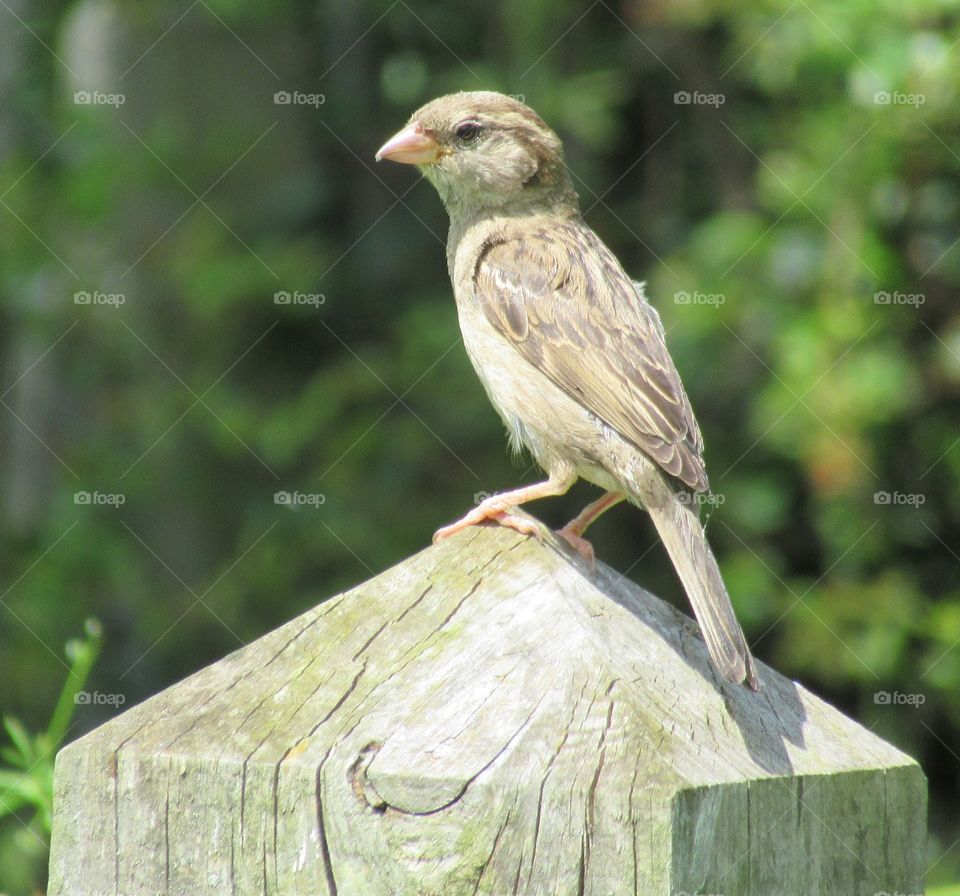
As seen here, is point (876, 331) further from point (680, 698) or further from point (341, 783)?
point (341, 783)

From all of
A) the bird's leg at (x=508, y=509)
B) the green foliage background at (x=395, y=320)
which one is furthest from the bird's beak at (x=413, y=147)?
the green foliage background at (x=395, y=320)

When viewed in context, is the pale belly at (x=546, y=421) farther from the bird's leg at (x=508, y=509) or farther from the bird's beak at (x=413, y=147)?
the bird's beak at (x=413, y=147)

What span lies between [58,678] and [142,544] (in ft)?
2.40

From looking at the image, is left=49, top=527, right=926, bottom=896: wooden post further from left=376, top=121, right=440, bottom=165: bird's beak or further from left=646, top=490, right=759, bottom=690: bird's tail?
left=376, top=121, right=440, bottom=165: bird's beak

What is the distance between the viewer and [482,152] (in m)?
4.57

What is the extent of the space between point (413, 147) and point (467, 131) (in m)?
0.20

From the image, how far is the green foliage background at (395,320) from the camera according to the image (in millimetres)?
5293

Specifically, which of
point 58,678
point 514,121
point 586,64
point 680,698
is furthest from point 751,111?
point 680,698

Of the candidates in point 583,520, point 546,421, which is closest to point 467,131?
point 546,421

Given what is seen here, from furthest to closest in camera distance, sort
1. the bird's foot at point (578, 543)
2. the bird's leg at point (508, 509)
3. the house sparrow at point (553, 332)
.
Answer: the house sparrow at point (553, 332) → the bird's foot at point (578, 543) → the bird's leg at point (508, 509)

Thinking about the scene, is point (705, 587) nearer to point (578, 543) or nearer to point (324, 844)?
point (578, 543)

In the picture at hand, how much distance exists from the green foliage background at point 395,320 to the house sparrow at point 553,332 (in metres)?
1.18

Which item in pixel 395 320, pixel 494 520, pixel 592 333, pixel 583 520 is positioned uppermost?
pixel 395 320

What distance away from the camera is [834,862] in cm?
187
